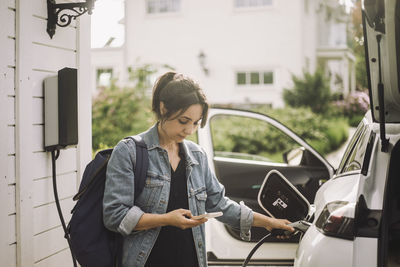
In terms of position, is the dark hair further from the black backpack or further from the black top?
the black top

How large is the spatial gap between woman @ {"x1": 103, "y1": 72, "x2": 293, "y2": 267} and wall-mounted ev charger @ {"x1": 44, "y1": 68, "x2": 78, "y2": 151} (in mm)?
1358

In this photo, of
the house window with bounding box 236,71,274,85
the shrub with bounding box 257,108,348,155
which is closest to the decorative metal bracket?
the shrub with bounding box 257,108,348,155

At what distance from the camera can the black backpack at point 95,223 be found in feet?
7.91

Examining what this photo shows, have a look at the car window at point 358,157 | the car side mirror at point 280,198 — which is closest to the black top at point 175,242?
the car side mirror at point 280,198

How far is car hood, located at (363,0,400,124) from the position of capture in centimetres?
235

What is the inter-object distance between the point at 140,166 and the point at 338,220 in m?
0.90

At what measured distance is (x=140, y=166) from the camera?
244cm

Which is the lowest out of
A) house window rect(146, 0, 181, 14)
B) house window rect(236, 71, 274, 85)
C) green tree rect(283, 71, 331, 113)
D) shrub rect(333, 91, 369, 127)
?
shrub rect(333, 91, 369, 127)

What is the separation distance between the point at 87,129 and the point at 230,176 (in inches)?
54.2

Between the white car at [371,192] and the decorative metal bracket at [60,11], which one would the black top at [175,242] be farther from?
the decorative metal bracket at [60,11]

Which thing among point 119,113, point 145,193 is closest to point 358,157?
point 145,193

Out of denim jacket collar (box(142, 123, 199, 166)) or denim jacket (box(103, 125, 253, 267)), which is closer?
denim jacket (box(103, 125, 253, 267))

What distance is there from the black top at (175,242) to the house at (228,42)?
17263 mm

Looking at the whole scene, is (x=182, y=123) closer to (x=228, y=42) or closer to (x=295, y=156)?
(x=295, y=156)
